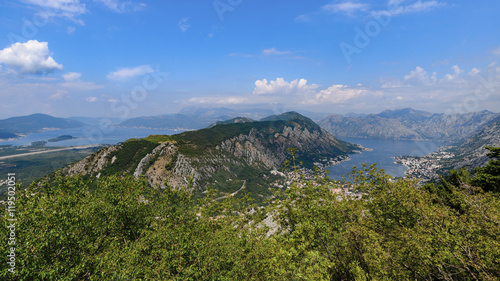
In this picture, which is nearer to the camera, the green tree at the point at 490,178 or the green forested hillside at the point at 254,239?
the green forested hillside at the point at 254,239

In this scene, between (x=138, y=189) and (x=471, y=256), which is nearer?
(x=471, y=256)

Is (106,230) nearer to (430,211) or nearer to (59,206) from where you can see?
(59,206)

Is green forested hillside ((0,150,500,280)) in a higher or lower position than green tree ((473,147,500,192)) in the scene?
higher

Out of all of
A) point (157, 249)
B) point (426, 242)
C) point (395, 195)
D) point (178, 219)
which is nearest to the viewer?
point (426, 242)

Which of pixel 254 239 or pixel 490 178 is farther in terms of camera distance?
pixel 490 178

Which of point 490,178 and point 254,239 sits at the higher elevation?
point 254,239

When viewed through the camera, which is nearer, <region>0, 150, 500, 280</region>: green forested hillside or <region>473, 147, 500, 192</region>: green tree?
<region>0, 150, 500, 280</region>: green forested hillside

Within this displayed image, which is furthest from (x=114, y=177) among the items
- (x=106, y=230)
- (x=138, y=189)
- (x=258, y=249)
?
(x=258, y=249)

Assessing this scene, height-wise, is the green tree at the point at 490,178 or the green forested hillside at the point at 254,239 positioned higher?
the green forested hillside at the point at 254,239
